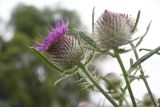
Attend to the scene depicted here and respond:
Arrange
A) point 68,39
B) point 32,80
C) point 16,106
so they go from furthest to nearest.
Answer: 1. point 32,80
2. point 16,106
3. point 68,39

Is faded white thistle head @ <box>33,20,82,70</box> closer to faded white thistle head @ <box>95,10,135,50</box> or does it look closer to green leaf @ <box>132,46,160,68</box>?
faded white thistle head @ <box>95,10,135,50</box>

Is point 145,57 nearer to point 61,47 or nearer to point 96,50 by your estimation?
point 96,50

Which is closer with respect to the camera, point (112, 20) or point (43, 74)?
point (112, 20)

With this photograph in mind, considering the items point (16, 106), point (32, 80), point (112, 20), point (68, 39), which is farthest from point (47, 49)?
point (32, 80)

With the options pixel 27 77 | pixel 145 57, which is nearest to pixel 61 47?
pixel 145 57

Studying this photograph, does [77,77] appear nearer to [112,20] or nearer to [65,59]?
[65,59]

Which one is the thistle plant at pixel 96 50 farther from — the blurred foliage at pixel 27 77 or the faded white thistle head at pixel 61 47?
the blurred foliage at pixel 27 77

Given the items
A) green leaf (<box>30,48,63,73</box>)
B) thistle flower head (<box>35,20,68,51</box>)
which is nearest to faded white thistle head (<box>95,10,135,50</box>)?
thistle flower head (<box>35,20,68,51</box>)
